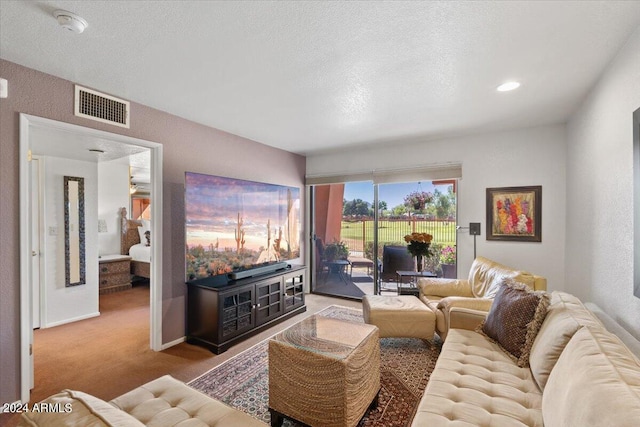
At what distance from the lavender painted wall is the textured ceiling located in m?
0.16

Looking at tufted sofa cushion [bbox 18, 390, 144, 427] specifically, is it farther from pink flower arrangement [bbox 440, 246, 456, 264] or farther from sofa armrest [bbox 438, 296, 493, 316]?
pink flower arrangement [bbox 440, 246, 456, 264]

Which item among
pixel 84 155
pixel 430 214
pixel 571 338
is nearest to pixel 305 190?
pixel 430 214

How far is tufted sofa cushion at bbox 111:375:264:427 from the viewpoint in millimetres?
1245

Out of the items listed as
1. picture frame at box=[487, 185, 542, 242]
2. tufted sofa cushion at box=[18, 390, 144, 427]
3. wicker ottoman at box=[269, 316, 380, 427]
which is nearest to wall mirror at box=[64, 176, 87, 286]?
wicker ottoman at box=[269, 316, 380, 427]

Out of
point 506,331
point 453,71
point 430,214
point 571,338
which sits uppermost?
point 453,71

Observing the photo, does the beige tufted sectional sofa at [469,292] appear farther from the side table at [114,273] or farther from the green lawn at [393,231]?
the side table at [114,273]

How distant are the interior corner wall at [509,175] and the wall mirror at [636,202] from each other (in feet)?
6.57

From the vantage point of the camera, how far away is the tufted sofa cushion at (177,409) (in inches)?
49.0

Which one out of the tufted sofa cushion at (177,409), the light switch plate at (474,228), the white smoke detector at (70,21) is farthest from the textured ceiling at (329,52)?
the tufted sofa cushion at (177,409)

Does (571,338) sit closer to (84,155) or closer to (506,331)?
(506,331)

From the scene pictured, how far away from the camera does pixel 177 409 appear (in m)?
1.33

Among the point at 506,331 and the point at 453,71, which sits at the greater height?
the point at 453,71

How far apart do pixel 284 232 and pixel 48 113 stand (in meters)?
2.84

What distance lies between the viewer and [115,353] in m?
2.87
